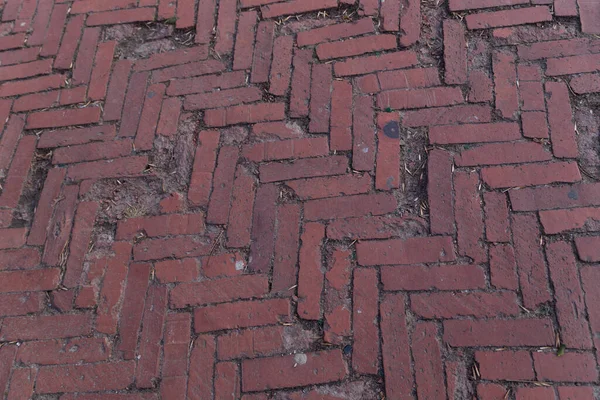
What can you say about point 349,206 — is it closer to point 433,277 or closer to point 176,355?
point 433,277

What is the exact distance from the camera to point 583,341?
6.79 feet

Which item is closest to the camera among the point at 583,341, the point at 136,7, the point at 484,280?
the point at 583,341

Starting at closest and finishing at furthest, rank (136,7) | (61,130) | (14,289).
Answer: (14,289) → (61,130) → (136,7)

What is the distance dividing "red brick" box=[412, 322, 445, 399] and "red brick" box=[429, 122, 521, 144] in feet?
3.11

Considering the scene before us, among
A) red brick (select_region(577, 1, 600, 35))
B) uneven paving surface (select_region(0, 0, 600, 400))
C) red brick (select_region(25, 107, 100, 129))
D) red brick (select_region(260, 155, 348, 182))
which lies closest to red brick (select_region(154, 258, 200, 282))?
uneven paving surface (select_region(0, 0, 600, 400))

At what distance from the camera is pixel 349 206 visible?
241 centimetres

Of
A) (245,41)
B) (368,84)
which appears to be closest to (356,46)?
(368,84)

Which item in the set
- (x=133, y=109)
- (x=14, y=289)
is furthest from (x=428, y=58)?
(x=14, y=289)

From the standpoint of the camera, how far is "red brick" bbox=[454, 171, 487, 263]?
2.27 metres

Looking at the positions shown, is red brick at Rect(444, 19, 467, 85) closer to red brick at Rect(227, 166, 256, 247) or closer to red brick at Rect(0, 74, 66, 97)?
red brick at Rect(227, 166, 256, 247)

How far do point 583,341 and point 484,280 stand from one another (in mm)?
460

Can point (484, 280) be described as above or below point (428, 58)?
below

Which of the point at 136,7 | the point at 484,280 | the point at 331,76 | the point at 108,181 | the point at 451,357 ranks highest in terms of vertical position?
the point at 136,7

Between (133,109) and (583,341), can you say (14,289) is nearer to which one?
(133,109)
